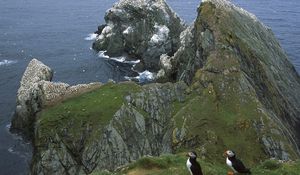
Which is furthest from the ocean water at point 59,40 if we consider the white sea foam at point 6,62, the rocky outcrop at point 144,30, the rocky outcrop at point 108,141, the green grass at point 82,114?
the rocky outcrop at point 108,141

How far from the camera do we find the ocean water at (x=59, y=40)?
7976 centimetres

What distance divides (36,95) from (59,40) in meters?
59.8

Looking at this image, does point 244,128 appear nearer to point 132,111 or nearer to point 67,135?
point 132,111

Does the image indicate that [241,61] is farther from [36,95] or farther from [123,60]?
[123,60]

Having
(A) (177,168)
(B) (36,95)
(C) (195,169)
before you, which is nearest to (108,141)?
(B) (36,95)

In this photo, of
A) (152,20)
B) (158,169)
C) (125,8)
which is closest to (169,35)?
(152,20)

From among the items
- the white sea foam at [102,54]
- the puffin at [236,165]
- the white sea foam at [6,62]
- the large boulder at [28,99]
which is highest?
the puffin at [236,165]

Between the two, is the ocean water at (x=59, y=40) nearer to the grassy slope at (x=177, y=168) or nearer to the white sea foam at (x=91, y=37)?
the white sea foam at (x=91, y=37)

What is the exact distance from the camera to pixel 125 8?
368 feet

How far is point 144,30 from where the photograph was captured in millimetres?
110562

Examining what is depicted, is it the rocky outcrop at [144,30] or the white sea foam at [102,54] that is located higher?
the rocky outcrop at [144,30]

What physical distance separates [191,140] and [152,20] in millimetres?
58840

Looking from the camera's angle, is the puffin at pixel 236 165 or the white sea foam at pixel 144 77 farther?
the white sea foam at pixel 144 77

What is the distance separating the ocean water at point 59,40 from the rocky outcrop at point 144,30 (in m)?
5.30
